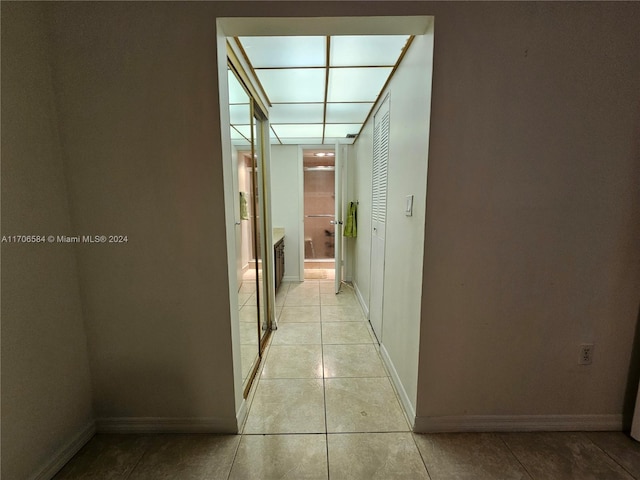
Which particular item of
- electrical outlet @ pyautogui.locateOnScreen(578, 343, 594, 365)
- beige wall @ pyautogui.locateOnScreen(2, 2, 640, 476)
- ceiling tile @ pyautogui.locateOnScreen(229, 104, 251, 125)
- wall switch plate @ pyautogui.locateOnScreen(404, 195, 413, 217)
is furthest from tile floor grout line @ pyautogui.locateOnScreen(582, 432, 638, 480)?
ceiling tile @ pyautogui.locateOnScreen(229, 104, 251, 125)

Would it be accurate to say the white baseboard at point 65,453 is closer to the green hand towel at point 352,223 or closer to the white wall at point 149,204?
the white wall at point 149,204

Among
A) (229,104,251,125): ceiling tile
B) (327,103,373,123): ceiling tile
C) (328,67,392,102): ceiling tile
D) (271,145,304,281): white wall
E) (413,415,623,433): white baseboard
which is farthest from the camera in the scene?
(271,145,304,281): white wall

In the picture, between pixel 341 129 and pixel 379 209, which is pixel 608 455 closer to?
pixel 379 209

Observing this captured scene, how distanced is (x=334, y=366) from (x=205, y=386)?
1006 mm

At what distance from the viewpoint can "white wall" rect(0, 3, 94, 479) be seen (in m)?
1.04

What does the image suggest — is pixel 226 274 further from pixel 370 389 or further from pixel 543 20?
pixel 543 20

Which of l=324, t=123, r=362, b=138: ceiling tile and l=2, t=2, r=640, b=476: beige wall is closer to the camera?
l=2, t=2, r=640, b=476: beige wall

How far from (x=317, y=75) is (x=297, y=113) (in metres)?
0.83

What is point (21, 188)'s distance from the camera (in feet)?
3.53

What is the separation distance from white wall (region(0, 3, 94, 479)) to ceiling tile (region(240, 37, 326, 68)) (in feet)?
3.21

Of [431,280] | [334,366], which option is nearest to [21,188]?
[431,280]

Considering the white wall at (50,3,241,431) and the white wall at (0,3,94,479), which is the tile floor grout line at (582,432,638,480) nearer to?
the white wall at (50,3,241,431)

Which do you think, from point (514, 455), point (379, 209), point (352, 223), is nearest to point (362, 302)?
point (352, 223)

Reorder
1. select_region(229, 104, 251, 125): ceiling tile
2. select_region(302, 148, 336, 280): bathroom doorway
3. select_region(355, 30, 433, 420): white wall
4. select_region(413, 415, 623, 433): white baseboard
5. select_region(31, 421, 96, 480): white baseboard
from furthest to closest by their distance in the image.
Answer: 1. select_region(302, 148, 336, 280): bathroom doorway
2. select_region(229, 104, 251, 125): ceiling tile
3. select_region(413, 415, 623, 433): white baseboard
4. select_region(355, 30, 433, 420): white wall
5. select_region(31, 421, 96, 480): white baseboard
